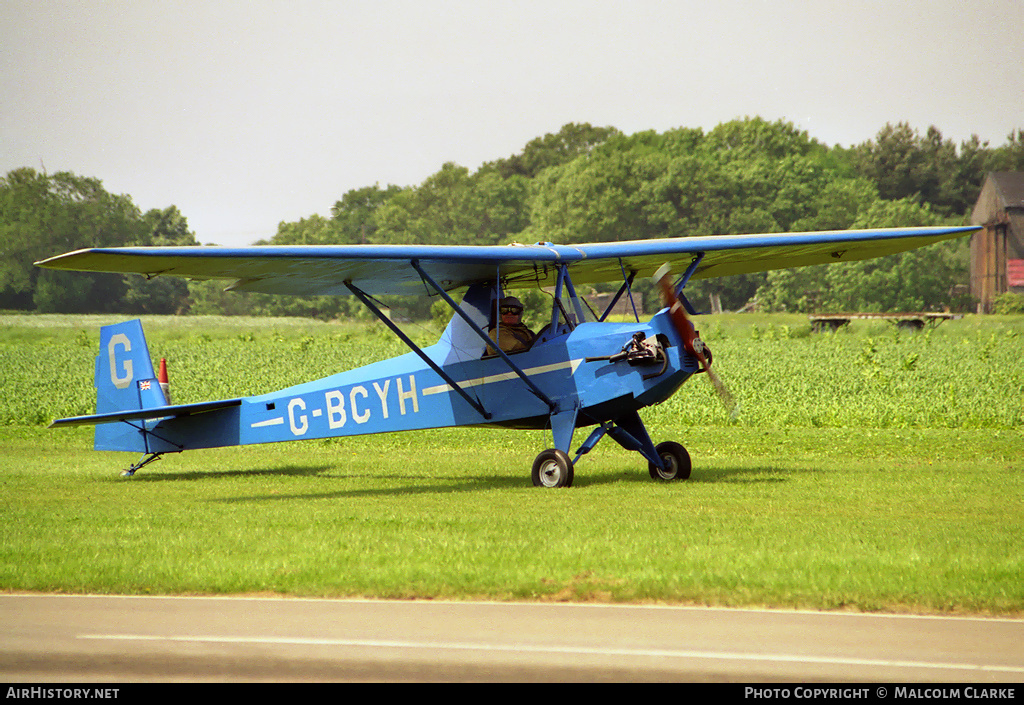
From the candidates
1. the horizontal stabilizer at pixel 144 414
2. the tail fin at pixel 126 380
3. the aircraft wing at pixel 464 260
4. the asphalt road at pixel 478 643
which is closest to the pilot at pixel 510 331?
the aircraft wing at pixel 464 260

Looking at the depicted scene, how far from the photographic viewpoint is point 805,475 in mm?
13914

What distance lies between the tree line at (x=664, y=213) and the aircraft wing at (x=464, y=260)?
53.3m

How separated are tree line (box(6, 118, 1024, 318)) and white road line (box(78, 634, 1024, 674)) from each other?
63239 millimetres

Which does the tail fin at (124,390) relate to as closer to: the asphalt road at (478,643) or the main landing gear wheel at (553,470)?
the main landing gear wheel at (553,470)

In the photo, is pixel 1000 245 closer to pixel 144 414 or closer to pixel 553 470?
pixel 553 470

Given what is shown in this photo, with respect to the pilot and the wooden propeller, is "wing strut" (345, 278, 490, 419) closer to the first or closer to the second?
the pilot

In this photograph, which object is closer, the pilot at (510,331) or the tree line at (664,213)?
the pilot at (510,331)

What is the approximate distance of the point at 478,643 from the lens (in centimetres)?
618

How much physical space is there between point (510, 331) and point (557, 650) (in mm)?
8071

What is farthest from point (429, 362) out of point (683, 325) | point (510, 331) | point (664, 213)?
point (664, 213)

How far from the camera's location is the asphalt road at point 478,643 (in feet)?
18.4

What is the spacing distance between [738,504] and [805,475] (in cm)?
296

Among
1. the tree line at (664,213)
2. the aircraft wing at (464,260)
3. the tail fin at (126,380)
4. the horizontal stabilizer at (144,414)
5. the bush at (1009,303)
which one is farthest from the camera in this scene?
the bush at (1009,303)

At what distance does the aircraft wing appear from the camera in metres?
11.1
